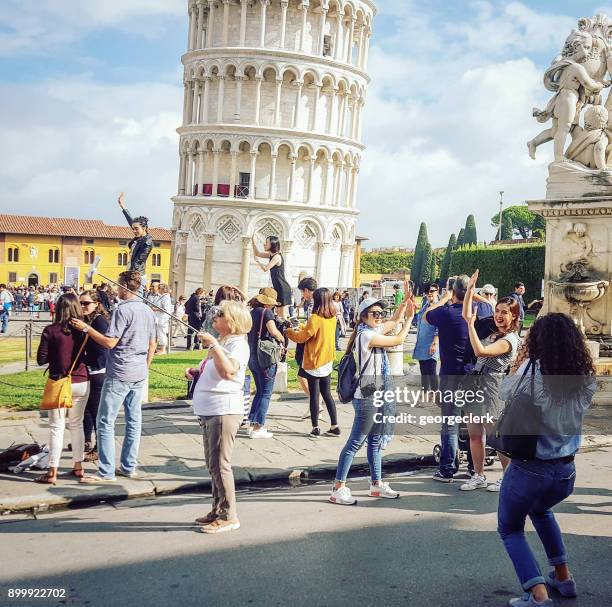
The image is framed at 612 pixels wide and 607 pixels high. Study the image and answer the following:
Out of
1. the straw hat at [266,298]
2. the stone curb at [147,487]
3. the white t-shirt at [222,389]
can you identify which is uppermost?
the straw hat at [266,298]

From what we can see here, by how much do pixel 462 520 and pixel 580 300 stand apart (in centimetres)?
644

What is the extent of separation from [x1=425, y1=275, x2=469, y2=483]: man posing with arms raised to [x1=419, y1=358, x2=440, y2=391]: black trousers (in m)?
3.54

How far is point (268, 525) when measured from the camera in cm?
621

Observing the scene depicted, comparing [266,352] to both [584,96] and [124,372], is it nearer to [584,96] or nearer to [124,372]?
[124,372]

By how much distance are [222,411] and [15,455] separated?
2.99 metres

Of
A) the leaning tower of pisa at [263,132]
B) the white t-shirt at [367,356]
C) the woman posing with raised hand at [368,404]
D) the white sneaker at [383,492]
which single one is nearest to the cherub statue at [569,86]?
the woman posing with raised hand at [368,404]

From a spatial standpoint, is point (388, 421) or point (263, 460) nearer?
point (388, 421)

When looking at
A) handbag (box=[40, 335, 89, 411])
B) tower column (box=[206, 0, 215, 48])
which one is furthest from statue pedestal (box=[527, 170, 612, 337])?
tower column (box=[206, 0, 215, 48])

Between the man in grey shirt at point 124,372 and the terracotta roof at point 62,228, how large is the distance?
79.4 m

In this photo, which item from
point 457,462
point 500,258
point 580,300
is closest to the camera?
point 457,462

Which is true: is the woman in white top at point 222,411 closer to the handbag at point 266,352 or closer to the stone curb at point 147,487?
the stone curb at point 147,487

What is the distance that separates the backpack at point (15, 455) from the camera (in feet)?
25.2

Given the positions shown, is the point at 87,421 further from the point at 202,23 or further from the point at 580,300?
the point at 202,23

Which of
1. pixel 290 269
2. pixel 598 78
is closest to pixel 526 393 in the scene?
pixel 598 78
